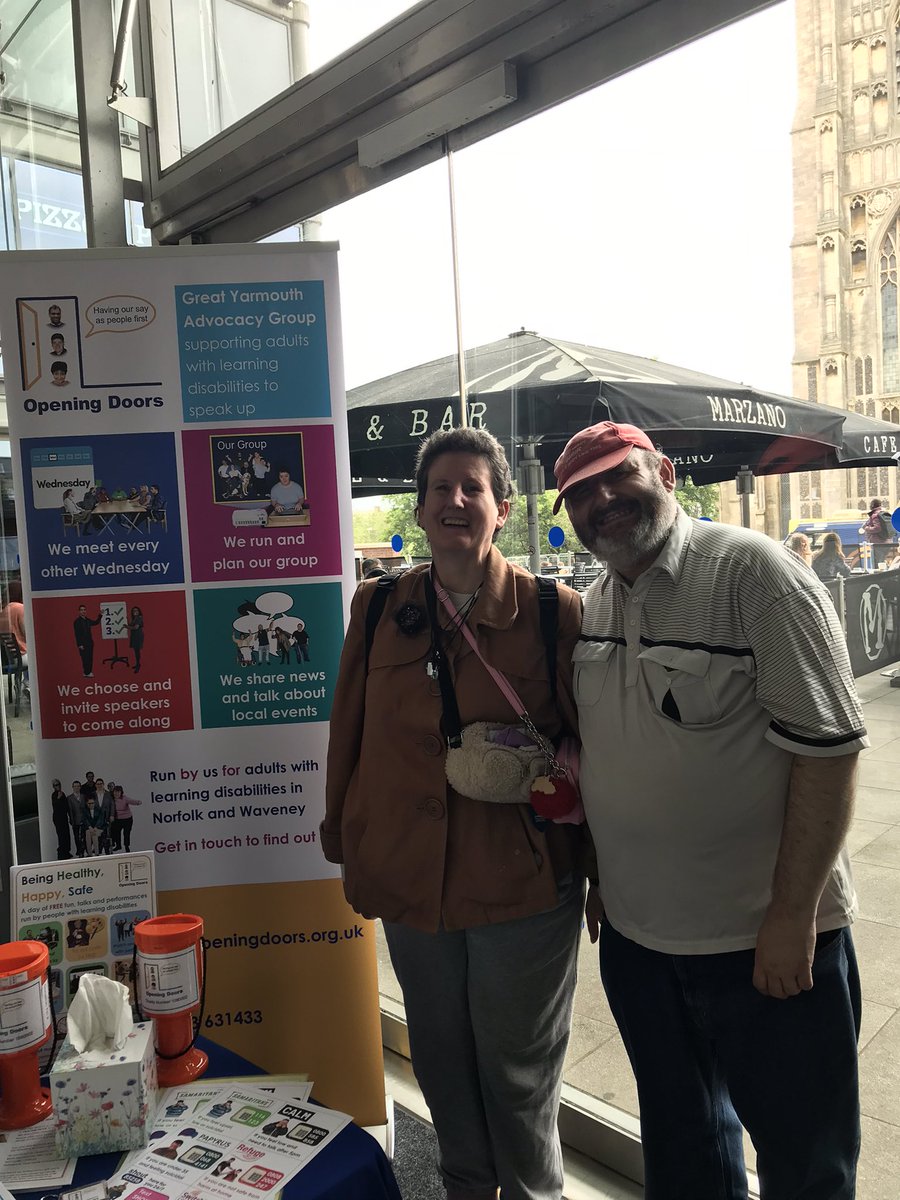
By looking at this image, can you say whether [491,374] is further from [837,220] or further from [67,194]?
[67,194]

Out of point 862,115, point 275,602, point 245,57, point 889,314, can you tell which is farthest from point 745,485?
point 245,57

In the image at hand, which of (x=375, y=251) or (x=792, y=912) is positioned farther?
(x=375, y=251)

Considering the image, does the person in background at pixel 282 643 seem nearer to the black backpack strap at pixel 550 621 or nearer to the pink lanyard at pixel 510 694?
the pink lanyard at pixel 510 694

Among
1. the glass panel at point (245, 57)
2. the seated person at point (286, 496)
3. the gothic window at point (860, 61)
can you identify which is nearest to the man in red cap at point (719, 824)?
the gothic window at point (860, 61)

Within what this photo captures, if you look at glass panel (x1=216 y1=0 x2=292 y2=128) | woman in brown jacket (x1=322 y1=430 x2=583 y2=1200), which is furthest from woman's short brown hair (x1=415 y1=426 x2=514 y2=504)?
glass panel (x1=216 y1=0 x2=292 y2=128)

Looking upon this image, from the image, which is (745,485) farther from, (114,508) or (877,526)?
(114,508)

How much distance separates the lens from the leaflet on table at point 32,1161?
116cm

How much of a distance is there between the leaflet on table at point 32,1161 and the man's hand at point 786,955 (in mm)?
1033

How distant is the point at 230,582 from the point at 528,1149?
1395 mm

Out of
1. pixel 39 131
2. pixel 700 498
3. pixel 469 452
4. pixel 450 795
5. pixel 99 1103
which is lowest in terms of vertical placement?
pixel 99 1103

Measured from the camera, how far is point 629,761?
141 cm

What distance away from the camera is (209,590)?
213cm

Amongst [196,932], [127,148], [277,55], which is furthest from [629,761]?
[127,148]

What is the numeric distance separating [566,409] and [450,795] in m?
1.07
